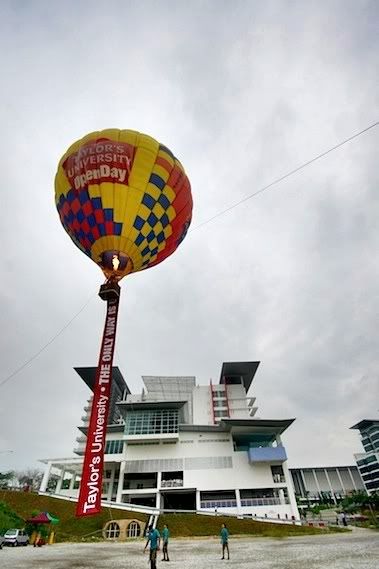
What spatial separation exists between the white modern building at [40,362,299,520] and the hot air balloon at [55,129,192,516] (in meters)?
40.6

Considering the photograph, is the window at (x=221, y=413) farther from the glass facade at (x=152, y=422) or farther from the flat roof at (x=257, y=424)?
the glass facade at (x=152, y=422)

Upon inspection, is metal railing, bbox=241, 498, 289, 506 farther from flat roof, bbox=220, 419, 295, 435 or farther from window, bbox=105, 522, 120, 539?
window, bbox=105, 522, 120, 539

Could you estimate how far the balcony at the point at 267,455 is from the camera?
1752 inches

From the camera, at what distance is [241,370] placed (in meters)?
64.1

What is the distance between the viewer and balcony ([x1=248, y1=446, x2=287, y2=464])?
44506mm

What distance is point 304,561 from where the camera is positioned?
39.5 ft

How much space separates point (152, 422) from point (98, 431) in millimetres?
45697

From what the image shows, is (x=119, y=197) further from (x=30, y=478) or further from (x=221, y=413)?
(x=30, y=478)

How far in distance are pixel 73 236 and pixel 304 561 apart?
1544 centimetres

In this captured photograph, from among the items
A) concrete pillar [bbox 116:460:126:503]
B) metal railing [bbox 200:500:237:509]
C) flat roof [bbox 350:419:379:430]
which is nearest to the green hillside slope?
metal railing [bbox 200:500:237:509]

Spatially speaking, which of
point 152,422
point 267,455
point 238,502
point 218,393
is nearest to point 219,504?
point 238,502

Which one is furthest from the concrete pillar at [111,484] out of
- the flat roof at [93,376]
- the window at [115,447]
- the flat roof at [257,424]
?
the flat roof at [257,424]

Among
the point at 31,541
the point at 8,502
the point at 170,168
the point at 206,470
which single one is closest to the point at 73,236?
the point at 170,168

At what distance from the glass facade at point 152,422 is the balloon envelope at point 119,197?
4273 cm
